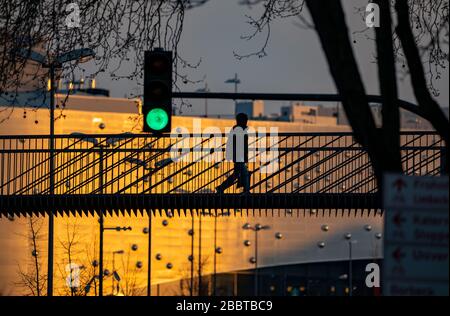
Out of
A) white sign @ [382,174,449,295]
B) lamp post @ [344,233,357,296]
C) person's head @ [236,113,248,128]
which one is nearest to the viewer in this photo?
Result: white sign @ [382,174,449,295]

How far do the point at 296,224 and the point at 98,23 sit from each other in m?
81.5

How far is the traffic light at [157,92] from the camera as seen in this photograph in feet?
60.1

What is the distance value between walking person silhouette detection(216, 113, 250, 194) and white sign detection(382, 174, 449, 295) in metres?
16.2

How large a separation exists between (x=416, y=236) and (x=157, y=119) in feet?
23.1

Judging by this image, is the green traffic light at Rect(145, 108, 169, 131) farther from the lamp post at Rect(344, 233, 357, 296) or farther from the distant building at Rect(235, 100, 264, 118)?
the distant building at Rect(235, 100, 264, 118)

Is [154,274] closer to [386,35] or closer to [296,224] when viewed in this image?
[296,224]

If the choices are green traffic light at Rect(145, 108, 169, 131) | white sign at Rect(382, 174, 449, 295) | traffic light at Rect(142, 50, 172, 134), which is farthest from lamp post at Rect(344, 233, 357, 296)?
white sign at Rect(382, 174, 449, 295)

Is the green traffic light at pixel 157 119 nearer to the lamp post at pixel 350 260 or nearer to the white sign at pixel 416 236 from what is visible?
the white sign at pixel 416 236

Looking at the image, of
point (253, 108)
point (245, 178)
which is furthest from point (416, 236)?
point (253, 108)

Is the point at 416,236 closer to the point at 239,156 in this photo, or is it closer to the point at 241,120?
the point at 241,120

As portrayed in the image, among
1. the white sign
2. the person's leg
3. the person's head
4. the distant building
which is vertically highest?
the distant building

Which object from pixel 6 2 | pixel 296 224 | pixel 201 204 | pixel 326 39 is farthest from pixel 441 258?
pixel 296 224

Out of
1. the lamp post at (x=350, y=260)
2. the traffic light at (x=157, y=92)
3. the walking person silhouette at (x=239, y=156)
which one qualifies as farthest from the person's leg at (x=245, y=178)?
the lamp post at (x=350, y=260)

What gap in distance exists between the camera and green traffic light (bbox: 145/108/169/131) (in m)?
18.3
